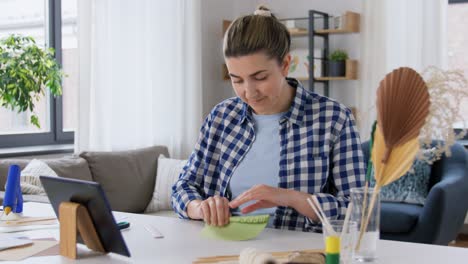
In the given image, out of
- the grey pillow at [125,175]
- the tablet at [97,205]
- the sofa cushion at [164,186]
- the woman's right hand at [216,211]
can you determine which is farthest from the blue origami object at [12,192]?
the sofa cushion at [164,186]

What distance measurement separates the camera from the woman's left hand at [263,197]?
1745mm

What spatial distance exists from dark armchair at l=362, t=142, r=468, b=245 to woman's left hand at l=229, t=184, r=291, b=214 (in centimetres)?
235

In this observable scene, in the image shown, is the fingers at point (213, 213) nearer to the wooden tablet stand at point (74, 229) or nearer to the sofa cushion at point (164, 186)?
the wooden tablet stand at point (74, 229)

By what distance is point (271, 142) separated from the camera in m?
2.07

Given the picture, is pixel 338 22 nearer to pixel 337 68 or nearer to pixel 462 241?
pixel 337 68

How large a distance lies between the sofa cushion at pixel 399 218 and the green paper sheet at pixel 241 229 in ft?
8.02

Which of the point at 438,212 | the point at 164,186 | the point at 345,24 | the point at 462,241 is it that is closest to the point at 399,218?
the point at 438,212

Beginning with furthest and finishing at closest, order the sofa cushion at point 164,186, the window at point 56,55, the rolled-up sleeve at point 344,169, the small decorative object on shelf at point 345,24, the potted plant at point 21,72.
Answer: the small decorative object on shelf at point 345,24
the window at point 56,55
the sofa cushion at point 164,186
the potted plant at point 21,72
the rolled-up sleeve at point 344,169

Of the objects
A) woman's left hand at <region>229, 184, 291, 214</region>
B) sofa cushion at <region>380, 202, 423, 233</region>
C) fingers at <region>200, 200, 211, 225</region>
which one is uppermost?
woman's left hand at <region>229, 184, 291, 214</region>

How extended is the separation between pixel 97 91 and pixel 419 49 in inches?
90.3

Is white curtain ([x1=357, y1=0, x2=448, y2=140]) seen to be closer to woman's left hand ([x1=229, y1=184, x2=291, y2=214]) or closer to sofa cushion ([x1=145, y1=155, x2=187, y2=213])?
sofa cushion ([x1=145, y1=155, x2=187, y2=213])

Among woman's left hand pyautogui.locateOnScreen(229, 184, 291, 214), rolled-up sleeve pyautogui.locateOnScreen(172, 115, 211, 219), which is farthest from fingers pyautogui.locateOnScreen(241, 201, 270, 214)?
rolled-up sleeve pyautogui.locateOnScreen(172, 115, 211, 219)

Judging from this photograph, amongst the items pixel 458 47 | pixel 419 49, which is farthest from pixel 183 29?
pixel 458 47

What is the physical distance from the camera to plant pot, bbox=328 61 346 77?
5.14 meters
